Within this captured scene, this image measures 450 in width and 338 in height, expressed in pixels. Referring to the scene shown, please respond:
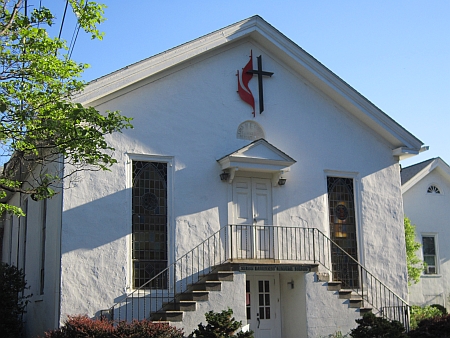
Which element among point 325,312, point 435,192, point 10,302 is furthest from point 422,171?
point 10,302

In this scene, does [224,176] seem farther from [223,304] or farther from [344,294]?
A: [344,294]

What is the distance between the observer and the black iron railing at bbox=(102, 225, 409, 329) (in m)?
16.2

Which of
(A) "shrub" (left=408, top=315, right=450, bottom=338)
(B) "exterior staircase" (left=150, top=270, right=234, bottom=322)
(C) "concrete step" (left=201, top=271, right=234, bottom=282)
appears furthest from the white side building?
(B) "exterior staircase" (left=150, top=270, right=234, bottom=322)

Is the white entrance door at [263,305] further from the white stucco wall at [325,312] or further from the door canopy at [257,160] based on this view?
the door canopy at [257,160]

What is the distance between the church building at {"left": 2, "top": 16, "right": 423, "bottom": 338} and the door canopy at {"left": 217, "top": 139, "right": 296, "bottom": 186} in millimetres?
32

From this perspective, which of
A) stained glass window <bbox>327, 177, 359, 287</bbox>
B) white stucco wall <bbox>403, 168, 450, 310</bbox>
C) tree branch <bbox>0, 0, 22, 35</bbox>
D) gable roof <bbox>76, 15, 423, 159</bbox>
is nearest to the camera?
tree branch <bbox>0, 0, 22, 35</bbox>

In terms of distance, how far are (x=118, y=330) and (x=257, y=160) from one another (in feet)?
20.4

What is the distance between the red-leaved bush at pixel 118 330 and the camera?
539 inches

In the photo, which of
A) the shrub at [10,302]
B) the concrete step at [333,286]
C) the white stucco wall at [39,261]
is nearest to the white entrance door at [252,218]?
the concrete step at [333,286]

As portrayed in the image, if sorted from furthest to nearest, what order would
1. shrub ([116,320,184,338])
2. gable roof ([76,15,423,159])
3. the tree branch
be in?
gable roof ([76,15,423,159]) < shrub ([116,320,184,338]) < the tree branch

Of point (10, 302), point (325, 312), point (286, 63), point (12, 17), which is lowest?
point (325, 312)

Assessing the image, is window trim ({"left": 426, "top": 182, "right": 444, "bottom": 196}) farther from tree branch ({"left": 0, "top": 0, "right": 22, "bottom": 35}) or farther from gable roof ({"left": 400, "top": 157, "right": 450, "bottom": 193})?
tree branch ({"left": 0, "top": 0, "right": 22, "bottom": 35})

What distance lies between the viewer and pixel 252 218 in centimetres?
1814

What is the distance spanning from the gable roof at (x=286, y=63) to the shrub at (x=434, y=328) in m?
6.25
